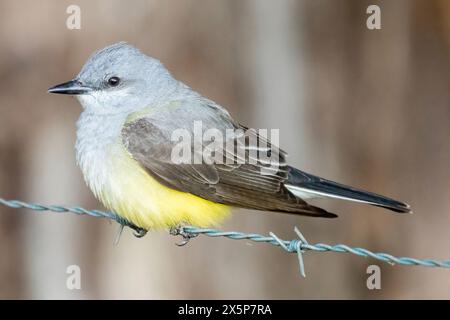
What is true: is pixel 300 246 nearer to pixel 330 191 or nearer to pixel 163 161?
pixel 330 191

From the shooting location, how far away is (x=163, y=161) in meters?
5.31

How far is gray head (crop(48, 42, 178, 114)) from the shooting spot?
5.57m

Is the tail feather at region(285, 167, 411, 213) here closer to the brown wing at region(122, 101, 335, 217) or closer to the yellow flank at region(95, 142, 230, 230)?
the brown wing at region(122, 101, 335, 217)

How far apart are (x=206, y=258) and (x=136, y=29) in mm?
2484

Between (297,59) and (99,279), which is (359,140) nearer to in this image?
(297,59)

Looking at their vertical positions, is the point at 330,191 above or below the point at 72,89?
below

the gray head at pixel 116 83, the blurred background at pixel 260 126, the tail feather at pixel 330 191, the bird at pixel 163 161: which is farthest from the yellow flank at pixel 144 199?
the blurred background at pixel 260 126

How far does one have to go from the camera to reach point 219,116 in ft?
18.6

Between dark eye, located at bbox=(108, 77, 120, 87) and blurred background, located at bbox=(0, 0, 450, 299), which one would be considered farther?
blurred background, located at bbox=(0, 0, 450, 299)

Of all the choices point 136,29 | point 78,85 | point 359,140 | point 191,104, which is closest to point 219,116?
point 191,104

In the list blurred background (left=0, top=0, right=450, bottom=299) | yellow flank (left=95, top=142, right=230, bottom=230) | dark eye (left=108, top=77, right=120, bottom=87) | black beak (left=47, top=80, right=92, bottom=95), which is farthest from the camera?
blurred background (left=0, top=0, right=450, bottom=299)

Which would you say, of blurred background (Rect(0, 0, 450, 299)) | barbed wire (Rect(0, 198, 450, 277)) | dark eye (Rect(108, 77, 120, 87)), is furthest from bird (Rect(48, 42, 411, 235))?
blurred background (Rect(0, 0, 450, 299))

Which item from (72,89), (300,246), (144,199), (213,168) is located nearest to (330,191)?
(213,168)

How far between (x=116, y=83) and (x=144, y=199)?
0.97 meters
